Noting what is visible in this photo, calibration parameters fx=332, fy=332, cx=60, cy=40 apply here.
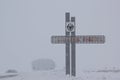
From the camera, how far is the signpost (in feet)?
35.6

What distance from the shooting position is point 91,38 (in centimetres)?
1088

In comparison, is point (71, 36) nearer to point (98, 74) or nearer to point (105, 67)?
point (98, 74)

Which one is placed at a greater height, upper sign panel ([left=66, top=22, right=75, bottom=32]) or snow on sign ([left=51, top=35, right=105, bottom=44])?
upper sign panel ([left=66, top=22, right=75, bottom=32])

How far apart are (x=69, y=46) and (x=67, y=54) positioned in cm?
28

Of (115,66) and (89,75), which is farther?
(115,66)

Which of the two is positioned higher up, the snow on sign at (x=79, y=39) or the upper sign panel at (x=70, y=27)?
the upper sign panel at (x=70, y=27)

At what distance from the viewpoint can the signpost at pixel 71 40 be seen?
1084 cm

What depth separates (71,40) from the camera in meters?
11.0

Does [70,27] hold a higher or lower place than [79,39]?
higher

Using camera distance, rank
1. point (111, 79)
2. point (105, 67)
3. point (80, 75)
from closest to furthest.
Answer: point (111, 79)
point (80, 75)
point (105, 67)

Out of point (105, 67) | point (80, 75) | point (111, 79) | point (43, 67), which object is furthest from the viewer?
point (43, 67)

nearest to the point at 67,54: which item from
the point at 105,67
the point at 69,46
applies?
the point at 69,46

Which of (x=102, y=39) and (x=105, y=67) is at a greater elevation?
(x=102, y=39)

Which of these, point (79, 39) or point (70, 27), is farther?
point (79, 39)
